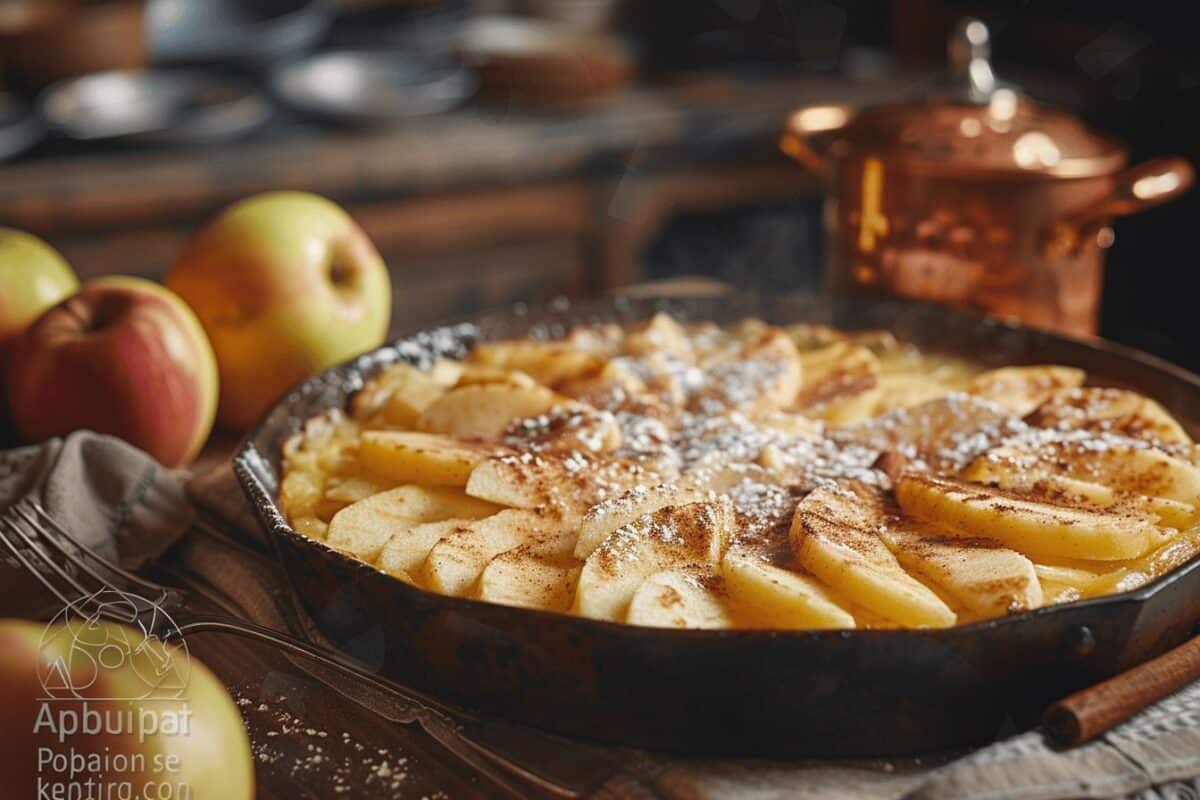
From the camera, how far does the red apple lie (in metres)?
1.51

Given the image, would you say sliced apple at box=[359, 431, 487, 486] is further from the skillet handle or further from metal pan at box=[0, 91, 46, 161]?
metal pan at box=[0, 91, 46, 161]

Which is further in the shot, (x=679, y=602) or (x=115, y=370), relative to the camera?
(x=115, y=370)

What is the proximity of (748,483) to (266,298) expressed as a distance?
80 cm

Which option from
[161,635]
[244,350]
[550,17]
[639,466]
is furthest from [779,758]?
[550,17]

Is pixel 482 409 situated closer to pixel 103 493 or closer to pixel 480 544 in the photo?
pixel 480 544

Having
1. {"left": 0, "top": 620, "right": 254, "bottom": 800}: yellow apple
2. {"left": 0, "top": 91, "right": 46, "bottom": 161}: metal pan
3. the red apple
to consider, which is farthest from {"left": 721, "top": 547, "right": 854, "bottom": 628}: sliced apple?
{"left": 0, "top": 91, "right": 46, "bottom": 161}: metal pan

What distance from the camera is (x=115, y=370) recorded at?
1.50 metres

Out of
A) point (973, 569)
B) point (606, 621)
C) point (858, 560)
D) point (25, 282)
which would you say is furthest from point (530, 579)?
point (25, 282)

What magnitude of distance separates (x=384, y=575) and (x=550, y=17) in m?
3.62

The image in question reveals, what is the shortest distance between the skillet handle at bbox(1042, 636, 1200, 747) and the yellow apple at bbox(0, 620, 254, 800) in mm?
622

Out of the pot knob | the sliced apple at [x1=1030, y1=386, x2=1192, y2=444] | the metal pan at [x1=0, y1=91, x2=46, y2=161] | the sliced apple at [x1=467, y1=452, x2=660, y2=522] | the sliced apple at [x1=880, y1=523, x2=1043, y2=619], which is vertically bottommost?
the metal pan at [x1=0, y1=91, x2=46, y2=161]

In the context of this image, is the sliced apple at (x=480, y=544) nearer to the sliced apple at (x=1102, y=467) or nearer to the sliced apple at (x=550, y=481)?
the sliced apple at (x=550, y=481)

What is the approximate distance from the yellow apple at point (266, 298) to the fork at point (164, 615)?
462 millimetres

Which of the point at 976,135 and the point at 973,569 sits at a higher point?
the point at 976,135
